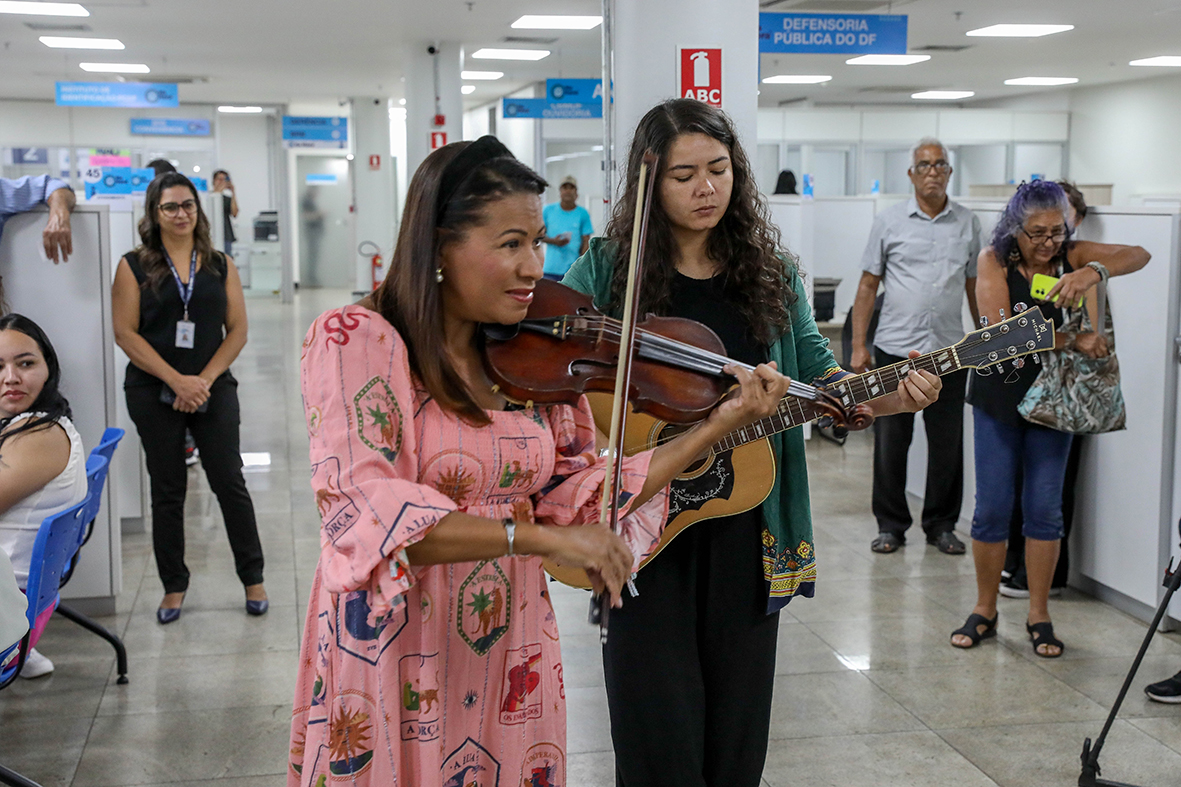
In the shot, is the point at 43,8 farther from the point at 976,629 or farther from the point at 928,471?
the point at 976,629

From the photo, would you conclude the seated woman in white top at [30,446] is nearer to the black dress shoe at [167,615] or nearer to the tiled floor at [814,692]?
the tiled floor at [814,692]

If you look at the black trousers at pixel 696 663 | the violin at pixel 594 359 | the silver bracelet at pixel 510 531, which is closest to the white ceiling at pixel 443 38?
the black trousers at pixel 696 663

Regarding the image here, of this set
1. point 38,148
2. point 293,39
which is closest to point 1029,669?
point 293,39

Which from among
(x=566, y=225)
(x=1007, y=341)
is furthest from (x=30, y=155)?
(x=1007, y=341)

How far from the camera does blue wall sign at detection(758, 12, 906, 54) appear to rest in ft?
29.9

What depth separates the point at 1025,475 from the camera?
3.90 metres

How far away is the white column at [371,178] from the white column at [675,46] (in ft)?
45.7

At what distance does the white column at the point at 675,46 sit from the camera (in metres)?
3.66

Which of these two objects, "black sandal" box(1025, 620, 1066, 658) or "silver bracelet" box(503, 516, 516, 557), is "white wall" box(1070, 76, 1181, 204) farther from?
"silver bracelet" box(503, 516, 516, 557)

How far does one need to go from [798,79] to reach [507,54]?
4407 millimetres

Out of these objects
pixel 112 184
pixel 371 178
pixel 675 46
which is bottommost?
pixel 675 46

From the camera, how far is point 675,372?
1709mm

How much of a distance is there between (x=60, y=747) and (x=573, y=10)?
904 cm

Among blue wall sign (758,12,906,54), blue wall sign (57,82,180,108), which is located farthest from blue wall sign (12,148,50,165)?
blue wall sign (758,12,906,54)
